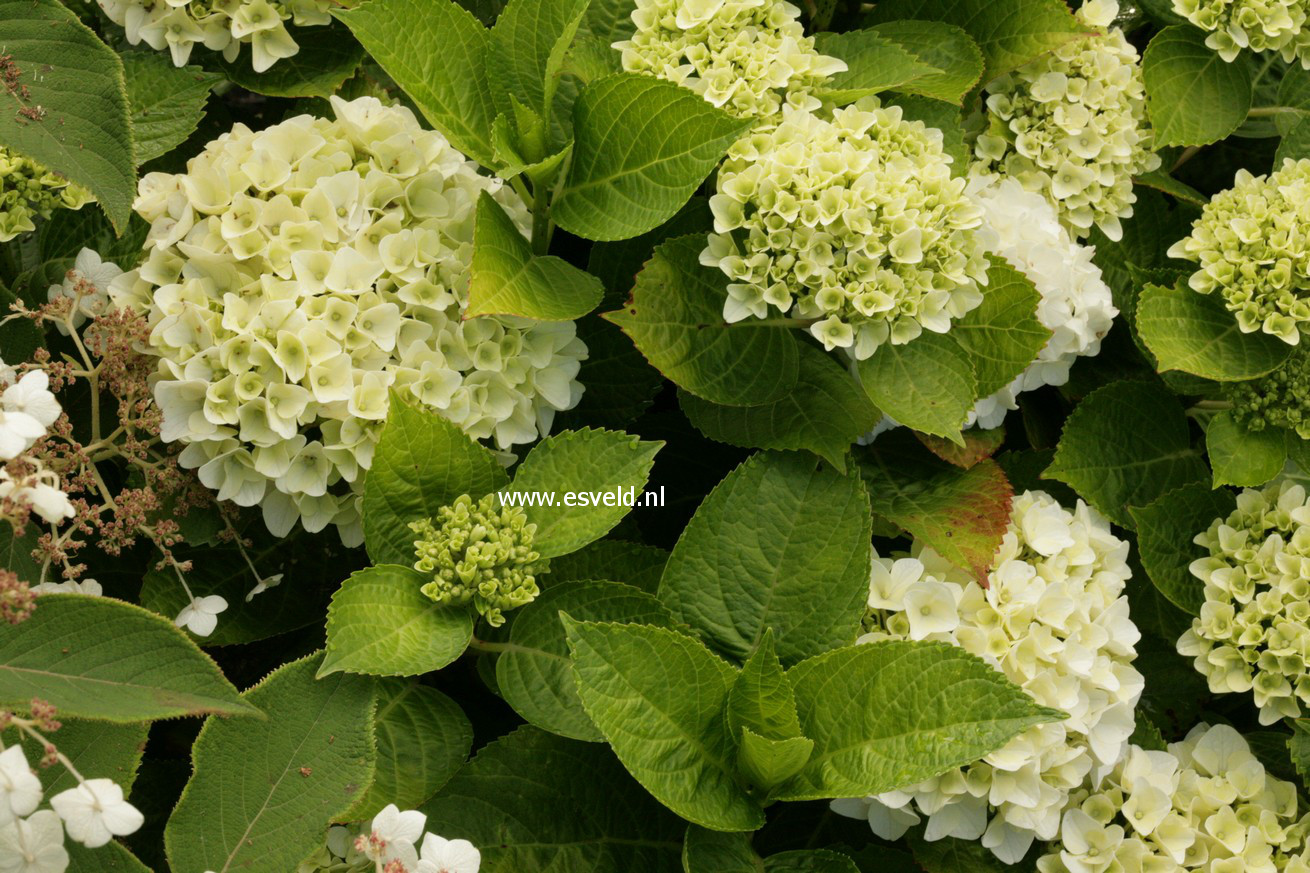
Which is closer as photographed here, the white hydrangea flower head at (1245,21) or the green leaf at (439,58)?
the green leaf at (439,58)

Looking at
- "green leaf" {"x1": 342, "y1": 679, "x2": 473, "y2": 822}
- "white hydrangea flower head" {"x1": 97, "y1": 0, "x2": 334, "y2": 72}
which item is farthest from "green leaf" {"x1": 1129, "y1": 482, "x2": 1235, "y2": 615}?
"white hydrangea flower head" {"x1": 97, "y1": 0, "x2": 334, "y2": 72}

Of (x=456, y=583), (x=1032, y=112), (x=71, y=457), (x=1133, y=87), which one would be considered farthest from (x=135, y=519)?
(x=1133, y=87)

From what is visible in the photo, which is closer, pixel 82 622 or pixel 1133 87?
pixel 82 622

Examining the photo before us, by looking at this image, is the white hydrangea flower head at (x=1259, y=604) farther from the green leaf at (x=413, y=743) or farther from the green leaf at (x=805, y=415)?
the green leaf at (x=413, y=743)

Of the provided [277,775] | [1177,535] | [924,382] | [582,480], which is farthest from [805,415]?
[277,775]

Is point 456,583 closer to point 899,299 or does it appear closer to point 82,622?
point 82,622

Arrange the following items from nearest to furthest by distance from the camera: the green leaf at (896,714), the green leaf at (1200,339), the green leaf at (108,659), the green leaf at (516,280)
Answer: the green leaf at (108,659)
the green leaf at (896,714)
the green leaf at (516,280)
the green leaf at (1200,339)

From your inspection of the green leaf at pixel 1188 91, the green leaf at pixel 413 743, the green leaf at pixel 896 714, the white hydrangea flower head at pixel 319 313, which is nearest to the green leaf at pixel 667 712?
the green leaf at pixel 896 714
